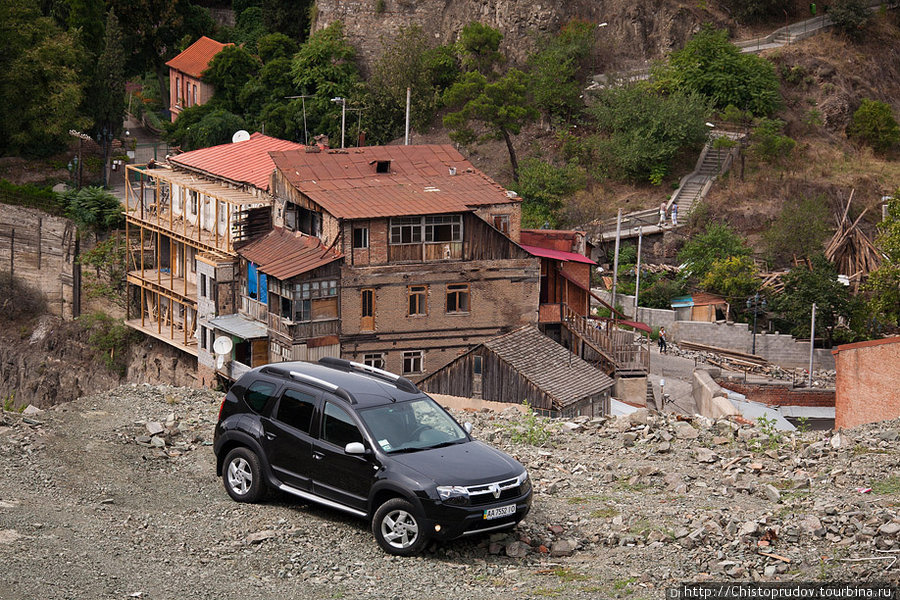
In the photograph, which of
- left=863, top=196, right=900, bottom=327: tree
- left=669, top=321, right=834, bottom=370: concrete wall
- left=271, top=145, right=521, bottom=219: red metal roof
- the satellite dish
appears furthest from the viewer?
left=669, top=321, right=834, bottom=370: concrete wall

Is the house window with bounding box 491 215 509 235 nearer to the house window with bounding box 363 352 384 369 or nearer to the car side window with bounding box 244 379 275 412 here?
the house window with bounding box 363 352 384 369

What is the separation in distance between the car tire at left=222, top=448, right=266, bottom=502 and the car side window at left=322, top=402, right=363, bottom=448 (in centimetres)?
114

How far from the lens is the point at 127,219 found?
4447cm

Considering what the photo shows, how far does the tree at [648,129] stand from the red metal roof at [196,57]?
18730 mm

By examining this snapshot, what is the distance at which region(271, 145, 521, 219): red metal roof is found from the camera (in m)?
35.2

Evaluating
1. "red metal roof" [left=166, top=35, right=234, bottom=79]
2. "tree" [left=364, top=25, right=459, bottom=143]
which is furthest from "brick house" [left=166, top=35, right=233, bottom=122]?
"tree" [left=364, top=25, right=459, bottom=143]

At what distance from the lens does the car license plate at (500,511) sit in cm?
1364

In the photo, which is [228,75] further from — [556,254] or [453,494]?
[453,494]

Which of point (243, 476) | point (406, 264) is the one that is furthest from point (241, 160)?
point (243, 476)

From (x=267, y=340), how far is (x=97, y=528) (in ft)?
71.1

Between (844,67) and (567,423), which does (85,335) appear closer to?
(567,423)

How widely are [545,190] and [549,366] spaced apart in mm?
18227

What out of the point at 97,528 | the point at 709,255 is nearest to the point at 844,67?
the point at 709,255

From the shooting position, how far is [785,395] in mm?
42281
